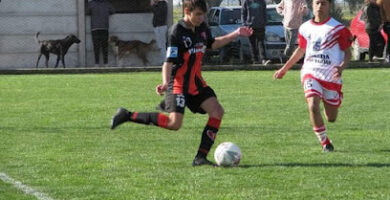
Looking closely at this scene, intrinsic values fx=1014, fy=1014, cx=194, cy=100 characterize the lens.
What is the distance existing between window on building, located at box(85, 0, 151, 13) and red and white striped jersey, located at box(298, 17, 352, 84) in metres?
18.3

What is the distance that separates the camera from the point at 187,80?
9562mm

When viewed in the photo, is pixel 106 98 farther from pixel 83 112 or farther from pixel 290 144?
pixel 290 144

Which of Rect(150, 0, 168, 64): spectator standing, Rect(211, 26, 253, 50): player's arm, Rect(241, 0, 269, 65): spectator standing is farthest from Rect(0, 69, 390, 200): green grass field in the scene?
Rect(150, 0, 168, 64): spectator standing

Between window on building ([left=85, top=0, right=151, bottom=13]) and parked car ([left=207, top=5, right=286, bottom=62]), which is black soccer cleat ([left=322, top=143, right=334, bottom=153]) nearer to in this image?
parked car ([left=207, top=5, right=286, bottom=62])

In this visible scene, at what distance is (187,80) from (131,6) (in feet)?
65.3

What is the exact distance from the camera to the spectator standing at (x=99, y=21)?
86.0 ft

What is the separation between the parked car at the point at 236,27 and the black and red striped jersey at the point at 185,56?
1785cm

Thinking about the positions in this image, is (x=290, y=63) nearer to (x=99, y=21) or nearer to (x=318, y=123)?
(x=318, y=123)

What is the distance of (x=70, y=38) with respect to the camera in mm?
26641

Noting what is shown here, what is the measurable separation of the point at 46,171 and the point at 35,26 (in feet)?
61.4

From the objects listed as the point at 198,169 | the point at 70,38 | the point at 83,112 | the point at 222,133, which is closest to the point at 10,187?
the point at 198,169

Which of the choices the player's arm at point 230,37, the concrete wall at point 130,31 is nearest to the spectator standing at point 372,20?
the concrete wall at point 130,31

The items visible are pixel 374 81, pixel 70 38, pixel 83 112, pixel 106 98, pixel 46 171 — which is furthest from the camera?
pixel 70 38

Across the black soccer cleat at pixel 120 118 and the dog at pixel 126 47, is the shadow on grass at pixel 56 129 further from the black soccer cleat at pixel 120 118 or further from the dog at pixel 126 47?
the dog at pixel 126 47
